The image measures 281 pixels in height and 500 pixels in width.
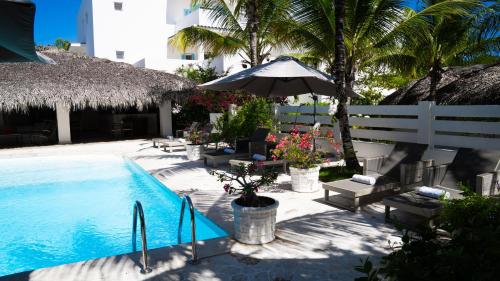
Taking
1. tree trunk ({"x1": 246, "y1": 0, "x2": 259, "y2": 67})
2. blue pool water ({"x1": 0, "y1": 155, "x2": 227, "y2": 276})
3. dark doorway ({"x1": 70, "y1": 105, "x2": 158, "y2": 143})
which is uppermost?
tree trunk ({"x1": 246, "y1": 0, "x2": 259, "y2": 67})

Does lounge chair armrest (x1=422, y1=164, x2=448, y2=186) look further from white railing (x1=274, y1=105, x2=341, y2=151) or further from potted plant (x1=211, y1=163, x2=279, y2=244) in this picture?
white railing (x1=274, y1=105, x2=341, y2=151)

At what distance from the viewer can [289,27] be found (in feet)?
39.5

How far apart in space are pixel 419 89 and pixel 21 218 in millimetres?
12416

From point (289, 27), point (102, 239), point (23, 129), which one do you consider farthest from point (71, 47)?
point (102, 239)

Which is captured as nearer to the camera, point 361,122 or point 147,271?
point 147,271

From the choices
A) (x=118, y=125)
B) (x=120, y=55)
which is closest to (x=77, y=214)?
(x=118, y=125)

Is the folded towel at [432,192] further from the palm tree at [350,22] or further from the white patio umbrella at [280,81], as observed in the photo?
the palm tree at [350,22]

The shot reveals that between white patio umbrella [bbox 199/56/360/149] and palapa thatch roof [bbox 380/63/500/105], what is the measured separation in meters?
4.54

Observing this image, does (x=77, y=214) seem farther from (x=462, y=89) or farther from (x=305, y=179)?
(x=462, y=89)

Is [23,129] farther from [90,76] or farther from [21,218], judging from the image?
[21,218]

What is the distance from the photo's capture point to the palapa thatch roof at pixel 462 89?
10330mm

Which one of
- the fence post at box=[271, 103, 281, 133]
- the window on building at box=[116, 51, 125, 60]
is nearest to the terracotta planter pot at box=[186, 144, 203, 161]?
the fence post at box=[271, 103, 281, 133]

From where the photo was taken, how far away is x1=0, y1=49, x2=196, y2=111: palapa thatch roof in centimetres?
1456

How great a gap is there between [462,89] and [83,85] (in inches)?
568
